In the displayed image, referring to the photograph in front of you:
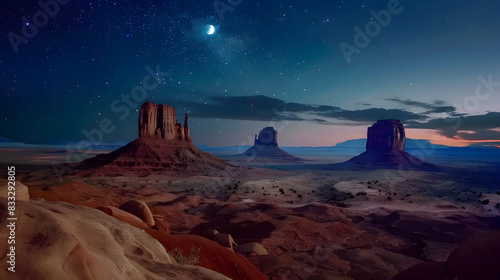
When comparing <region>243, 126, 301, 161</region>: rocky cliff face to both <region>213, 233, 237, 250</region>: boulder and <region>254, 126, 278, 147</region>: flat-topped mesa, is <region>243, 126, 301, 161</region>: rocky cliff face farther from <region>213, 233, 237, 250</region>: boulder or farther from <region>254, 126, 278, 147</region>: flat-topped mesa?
<region>213, 233, 237, 250</region>: boulder

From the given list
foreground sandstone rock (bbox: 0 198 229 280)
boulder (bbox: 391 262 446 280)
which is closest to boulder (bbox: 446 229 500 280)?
boulder (bbox: 391 262 446 280)

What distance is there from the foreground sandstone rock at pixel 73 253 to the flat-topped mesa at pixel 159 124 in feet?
205

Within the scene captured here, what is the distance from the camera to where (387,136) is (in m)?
103

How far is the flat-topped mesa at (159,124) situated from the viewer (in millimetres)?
64000

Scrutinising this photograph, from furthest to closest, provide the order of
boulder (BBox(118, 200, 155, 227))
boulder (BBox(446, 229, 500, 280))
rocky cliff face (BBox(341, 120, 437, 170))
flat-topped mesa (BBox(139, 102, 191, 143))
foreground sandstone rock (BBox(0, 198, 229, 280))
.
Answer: rocky cliff face (BBox(341, 120, 437, 170))
flat-topped mesa (BBox(139, 102, 191, 143))
boulder (BBox(118, 200, 155, 227))
boulder (BBox(446, 229, 500, 280))
foreground sandstone rock (BBox(0, 198, 229, 280))

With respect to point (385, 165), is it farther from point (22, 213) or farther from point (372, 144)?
point (22, 213)

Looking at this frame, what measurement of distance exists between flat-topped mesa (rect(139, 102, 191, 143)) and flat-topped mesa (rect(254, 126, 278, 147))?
81.6 metres

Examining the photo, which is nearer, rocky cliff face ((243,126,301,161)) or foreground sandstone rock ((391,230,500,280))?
foreground sandstone rock ((391,230,500,280))

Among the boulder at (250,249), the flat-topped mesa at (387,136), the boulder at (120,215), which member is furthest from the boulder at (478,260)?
the flat-topped mesa at (387,136)

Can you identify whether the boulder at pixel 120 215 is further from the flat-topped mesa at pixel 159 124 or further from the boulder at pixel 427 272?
the flat-topped mesa at pixel 159 124

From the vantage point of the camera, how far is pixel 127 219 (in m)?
9.31

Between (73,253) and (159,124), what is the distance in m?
67.2

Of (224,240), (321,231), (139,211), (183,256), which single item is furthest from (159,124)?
(183,256)

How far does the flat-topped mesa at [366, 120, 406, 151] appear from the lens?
10200 cm
